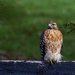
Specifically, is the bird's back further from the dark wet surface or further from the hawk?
the dark wet surface

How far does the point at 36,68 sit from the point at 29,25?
620 centimetres

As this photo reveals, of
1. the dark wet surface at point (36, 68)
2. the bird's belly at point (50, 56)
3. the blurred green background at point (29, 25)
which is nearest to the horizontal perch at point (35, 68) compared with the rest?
the dark wet surface at point (36, 68)

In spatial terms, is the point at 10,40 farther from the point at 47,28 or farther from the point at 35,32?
the point at 47,28

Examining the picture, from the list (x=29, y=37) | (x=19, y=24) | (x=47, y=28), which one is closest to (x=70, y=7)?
(x=19, y=24)

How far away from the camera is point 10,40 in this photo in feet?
29.6

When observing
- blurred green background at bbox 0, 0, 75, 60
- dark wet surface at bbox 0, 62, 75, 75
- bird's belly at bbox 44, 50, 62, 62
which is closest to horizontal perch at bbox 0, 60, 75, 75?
dark wet surface at bbox 0, 62, 75, 75

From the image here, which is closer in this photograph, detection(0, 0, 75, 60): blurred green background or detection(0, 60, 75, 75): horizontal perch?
detection(0, 60, 75, 75): horizontal perch

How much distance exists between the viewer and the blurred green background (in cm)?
590

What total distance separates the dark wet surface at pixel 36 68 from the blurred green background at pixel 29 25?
2.62 ft

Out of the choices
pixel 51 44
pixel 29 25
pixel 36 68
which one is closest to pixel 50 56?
pixel 51 44

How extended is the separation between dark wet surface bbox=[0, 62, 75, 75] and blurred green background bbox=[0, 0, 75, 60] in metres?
0.80

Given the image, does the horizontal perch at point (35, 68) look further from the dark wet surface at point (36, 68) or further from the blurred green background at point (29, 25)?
the blurred green background at point (29, 25)

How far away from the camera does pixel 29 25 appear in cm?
Answer: 1059

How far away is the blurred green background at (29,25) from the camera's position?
5.90 meters
